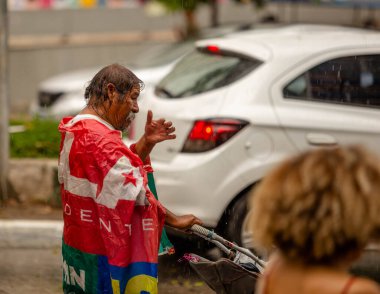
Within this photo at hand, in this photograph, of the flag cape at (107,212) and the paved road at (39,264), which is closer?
the flag cape at (107,212)

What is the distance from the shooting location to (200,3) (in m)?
17.1

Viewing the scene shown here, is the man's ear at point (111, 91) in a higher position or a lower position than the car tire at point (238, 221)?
higher

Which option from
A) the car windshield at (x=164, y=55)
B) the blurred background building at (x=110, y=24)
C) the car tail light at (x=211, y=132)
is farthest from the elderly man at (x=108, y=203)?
the blurred background building at (x=110, y=24)

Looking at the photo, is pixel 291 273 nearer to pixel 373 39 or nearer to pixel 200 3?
pixel 373 39

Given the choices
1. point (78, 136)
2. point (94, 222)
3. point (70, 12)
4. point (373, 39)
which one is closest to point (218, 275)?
point (94, 222)

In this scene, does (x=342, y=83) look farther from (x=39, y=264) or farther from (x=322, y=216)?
(x=322, y=216)

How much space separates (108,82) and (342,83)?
2.87 m

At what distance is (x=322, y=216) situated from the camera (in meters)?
2.24

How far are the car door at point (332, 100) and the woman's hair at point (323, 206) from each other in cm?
377

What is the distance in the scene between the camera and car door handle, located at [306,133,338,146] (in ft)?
20.0

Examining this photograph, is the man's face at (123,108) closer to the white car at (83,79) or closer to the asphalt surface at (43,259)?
the asphalt surface at (43,259)

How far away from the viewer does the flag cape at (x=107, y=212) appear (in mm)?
3584

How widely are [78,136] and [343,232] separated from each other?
164 centimetres

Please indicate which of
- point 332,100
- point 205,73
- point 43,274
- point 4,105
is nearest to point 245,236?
point 332,100
